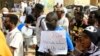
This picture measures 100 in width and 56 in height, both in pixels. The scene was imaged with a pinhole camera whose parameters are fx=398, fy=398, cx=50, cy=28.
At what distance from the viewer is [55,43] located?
6391 mm

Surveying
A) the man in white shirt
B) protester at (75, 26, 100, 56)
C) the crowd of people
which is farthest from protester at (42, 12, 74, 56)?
protester at (75, 26, 100, 56)

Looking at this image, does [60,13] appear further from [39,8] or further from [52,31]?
[52,31]

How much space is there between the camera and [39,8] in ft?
26.8

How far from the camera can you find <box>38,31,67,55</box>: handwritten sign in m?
6.39

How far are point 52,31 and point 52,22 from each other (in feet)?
0.70

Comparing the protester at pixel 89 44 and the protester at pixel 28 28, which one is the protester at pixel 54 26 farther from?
the protester at pixel 28 28

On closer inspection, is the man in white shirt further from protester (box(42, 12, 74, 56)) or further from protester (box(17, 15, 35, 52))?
protester (box(17, 15, 35, 52))

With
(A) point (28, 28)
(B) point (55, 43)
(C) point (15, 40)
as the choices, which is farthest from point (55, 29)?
(A) point (28, 28)

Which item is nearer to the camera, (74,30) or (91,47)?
(91,47)

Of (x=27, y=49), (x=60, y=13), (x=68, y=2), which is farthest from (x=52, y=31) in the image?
(x=68, y=2)

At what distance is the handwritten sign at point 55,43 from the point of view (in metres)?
6.39

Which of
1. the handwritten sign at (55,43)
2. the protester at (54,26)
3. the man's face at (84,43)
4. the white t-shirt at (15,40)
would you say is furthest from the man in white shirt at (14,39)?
the man's face at (84,43)

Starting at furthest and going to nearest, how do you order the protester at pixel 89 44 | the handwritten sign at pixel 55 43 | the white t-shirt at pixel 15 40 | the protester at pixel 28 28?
the protester at pixel 28 28 → the white t-shirt at pixel 15 40 → the handwritten sign at pixel 55 43 → the protester at pixel 89 44

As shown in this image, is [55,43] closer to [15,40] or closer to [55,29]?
[55,29]
